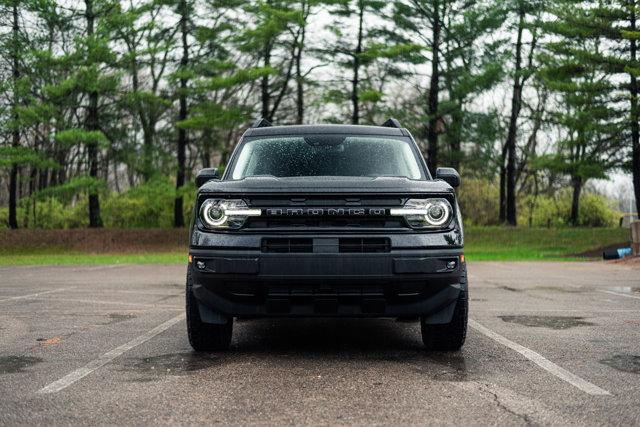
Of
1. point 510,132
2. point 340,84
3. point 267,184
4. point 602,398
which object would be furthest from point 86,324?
point 510,132

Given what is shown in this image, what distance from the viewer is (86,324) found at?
26.1 ft

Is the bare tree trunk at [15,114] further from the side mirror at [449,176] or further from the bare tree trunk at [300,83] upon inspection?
the side mirror at [449,176]

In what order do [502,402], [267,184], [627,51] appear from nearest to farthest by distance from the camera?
[502,402] → [267,184] → [627,51]

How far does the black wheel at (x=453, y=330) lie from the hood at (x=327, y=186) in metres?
0.69

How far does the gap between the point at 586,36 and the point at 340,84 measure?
39.5ft

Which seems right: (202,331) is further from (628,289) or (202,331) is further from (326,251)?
(628,289)

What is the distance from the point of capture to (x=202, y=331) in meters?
5.92

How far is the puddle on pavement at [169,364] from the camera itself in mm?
5273

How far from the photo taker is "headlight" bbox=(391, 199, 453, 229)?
552cm

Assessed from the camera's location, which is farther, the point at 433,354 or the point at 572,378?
the point at 433,354

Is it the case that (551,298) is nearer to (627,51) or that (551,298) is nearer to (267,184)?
(267,184)

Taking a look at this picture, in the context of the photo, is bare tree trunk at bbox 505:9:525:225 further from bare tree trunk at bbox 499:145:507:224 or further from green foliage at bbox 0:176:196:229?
green foliage at bbox 0:176:196:229

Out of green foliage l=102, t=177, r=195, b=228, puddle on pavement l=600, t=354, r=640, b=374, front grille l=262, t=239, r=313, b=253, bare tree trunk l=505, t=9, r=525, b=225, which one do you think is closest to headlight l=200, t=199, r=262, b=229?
front grille l=262, t=239, r=313, b=253

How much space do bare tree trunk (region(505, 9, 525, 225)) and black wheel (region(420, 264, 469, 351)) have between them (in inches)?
1338
